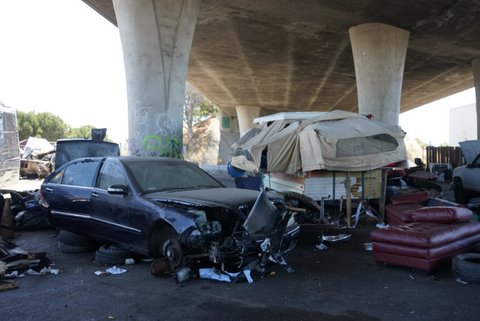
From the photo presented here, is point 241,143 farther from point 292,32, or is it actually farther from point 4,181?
point 4,181

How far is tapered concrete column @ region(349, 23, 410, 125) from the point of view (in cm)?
1691

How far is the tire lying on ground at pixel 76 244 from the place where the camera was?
7.43 m

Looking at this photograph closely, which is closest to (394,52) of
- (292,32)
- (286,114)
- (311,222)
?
(292,32)

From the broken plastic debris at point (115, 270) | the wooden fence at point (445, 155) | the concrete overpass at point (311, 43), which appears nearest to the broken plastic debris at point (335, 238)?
the broken plastic debris at point (115, 270)

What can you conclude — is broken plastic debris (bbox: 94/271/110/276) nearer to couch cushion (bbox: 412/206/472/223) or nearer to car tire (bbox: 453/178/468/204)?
couch cushion (bbox: 412/206/472/223)

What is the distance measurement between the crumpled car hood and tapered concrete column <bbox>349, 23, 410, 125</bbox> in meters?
11.9

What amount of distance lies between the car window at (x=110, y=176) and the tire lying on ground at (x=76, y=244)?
1.07 m

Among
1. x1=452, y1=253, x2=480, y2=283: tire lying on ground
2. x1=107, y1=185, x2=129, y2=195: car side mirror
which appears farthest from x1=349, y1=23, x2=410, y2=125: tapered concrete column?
x1=107, y1=185, x2=129, y2=195: car side mirror

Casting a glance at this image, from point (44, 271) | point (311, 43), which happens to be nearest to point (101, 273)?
point (44, 271)

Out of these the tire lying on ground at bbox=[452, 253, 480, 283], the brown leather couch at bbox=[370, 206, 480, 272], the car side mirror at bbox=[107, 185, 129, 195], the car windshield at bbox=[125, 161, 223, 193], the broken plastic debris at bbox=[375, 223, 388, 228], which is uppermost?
the car windshield at bbox=[125, 161, 223, 193]

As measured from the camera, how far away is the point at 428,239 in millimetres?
5711

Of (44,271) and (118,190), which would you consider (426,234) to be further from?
(44,271)

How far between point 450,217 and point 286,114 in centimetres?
532

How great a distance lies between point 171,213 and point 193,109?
5723cm
